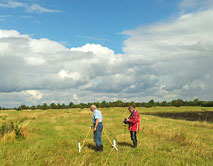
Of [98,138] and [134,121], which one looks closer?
[98,138]

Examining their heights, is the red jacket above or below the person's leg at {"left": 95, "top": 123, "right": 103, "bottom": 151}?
above

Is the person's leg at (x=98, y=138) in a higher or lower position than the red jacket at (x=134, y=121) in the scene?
lower

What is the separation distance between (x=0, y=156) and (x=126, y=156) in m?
5.99

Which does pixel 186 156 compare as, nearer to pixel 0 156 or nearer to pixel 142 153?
pixel 142 153

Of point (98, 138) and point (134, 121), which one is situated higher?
point (134, 121)

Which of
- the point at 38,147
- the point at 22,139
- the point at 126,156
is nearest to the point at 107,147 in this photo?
the point at 126,156

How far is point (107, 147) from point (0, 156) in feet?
18.2

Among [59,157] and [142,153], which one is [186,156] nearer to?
[142,153]

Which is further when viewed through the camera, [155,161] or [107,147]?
[107,147]

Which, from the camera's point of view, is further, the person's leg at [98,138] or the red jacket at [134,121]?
the red jacket at [134,121]

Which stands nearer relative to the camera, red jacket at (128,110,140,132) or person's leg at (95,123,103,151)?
person's leg at (95,123,103,151)

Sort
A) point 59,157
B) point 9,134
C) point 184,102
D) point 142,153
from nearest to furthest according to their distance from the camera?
point 59,157 → point 142,153 → point 9,134 → point 184,102

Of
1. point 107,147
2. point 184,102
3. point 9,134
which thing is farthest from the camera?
point 184,102

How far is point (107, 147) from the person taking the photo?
11.9 m
